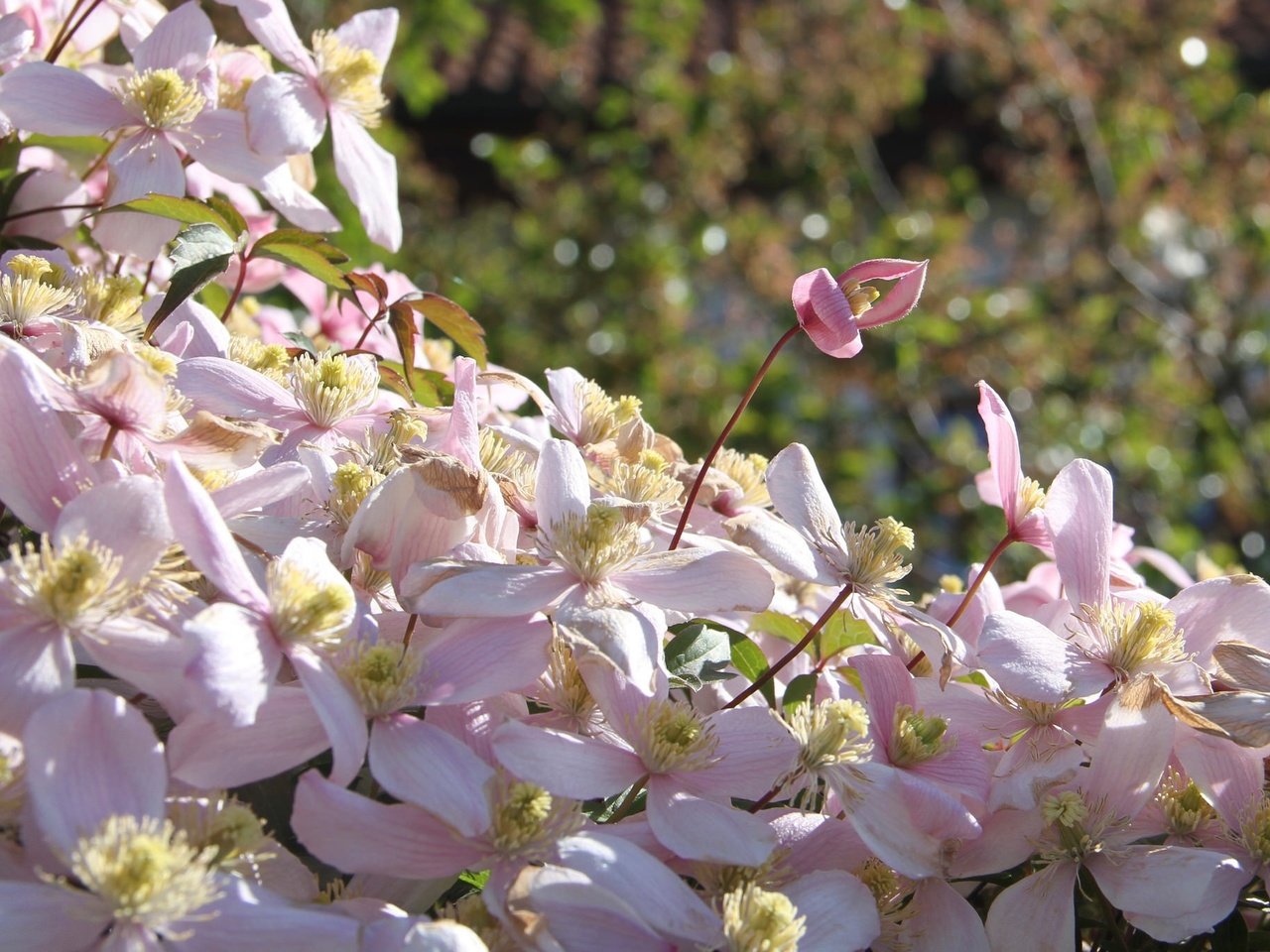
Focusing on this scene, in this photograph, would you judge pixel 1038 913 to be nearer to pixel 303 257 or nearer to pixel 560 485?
pixel 560 485

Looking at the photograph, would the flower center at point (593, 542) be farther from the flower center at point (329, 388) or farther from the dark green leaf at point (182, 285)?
the dark green leaf at point (182, 285)

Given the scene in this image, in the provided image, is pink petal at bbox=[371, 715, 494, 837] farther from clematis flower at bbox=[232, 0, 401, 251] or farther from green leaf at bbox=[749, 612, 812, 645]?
clematis flower at bbox=[232, 0, 401, 251]

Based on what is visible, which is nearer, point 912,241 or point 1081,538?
point 1081,538

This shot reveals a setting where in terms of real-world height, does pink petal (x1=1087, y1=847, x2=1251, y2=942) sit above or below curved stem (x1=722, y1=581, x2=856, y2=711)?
below

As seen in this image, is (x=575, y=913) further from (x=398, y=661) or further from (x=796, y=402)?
(x=796, y=402)

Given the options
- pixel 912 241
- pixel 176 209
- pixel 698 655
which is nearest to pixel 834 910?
pixel 698 655

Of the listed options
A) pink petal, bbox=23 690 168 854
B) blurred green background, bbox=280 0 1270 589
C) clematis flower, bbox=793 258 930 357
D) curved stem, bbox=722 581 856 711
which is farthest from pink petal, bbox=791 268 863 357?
blurred green background, bbox=280 0 1270 589
